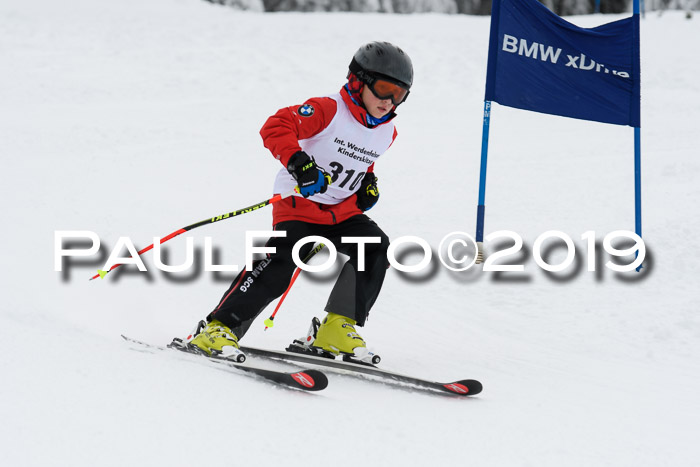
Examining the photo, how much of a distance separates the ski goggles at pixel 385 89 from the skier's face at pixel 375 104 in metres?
0.03

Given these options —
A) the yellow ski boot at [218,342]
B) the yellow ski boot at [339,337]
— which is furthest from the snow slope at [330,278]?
the yellow ski boot at [339,337]

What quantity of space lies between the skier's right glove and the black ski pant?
43 cm

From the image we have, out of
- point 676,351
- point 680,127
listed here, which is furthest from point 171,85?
point 676,351

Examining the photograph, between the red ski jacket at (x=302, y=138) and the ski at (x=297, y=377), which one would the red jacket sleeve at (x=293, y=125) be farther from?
the ski at (x=297, y=377)

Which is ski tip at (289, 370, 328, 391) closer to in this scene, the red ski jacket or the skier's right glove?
the skier's right glove

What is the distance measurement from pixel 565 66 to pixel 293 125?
307cm

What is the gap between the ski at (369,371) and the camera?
3.52 metres

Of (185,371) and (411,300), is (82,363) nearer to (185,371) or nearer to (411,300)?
(185,371)

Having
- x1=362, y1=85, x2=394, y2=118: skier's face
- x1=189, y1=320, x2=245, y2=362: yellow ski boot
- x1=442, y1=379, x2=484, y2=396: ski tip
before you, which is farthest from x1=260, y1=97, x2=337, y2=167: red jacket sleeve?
x1=442, y1=379, x2=484, y2=396: ski tip

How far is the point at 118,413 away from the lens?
2.58 meters

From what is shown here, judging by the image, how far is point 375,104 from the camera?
402 cm

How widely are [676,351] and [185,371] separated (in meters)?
3.03

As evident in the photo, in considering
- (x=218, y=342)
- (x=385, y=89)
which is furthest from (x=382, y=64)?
(x=218, y=342)

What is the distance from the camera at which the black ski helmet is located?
12.8 ft
